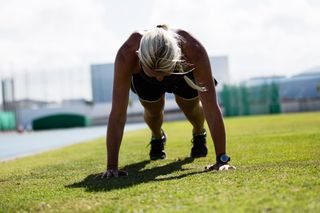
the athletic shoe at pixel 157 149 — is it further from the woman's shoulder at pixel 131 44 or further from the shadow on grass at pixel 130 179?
the woman's shoulder at pixel 131 44

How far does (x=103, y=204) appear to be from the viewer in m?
3.02

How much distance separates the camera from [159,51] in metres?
3.72

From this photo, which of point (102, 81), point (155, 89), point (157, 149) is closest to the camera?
point (155, 89)

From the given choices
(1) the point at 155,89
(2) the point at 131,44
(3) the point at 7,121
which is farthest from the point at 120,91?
(3) the point at 7,121

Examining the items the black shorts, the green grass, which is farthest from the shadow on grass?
the black shorts

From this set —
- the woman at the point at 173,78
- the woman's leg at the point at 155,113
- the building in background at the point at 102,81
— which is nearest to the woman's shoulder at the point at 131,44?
the woman at the point at 173,78

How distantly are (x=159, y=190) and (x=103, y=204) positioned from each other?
1.68 ft

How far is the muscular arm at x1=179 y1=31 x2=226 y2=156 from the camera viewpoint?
4.35 m

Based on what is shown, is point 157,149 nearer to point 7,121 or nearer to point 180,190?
point 180,190

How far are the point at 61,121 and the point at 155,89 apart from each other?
157 feet

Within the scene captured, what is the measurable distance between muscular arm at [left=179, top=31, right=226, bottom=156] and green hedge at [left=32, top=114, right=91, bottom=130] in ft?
157

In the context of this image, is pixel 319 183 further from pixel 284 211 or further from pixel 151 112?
pixel 151 112

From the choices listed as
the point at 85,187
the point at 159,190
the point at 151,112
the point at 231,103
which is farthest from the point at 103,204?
the point at 231,103

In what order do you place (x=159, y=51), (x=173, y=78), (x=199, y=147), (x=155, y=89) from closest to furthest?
(x=159, y=51), (x=173, y=78), (x=155, y=89), (x=199, y=147)
